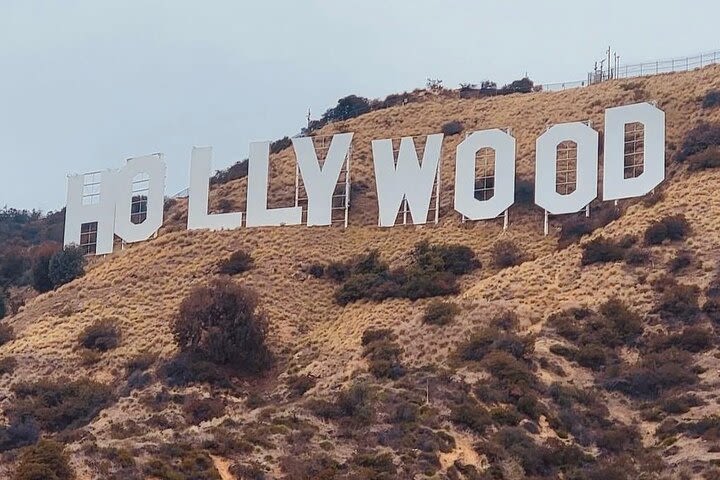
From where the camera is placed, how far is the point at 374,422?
1810 inches

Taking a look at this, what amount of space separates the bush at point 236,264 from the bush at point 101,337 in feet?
18.5

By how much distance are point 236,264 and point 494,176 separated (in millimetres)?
11221

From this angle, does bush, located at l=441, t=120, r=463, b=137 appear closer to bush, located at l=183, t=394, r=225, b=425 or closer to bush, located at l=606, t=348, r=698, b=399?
bush, located at l=606, t=348, r=698, b=399

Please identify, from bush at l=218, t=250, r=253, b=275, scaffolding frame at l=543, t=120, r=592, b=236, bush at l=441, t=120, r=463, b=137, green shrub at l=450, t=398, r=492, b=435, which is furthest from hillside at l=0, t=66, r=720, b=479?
scaffolding frame at l=543, t=120, r=592, b=236

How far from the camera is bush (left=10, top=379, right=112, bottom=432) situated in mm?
52469

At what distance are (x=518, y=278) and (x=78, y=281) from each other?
2014cm

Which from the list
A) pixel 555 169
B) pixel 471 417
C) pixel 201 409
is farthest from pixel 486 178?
pixel 471 417

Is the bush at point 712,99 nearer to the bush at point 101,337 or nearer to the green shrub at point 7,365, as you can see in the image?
the bush at point 101,337

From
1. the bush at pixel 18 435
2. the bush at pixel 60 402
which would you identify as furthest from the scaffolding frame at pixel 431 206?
the bush at pixel 18 435

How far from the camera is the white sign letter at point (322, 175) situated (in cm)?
→ 6606

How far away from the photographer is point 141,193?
6931cm

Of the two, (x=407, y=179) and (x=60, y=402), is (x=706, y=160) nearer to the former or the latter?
(x=407, y=179)

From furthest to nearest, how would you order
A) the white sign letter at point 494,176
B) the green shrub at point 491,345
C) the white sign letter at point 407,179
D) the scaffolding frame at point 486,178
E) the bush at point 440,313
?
the scaffolding frame at point 486,178 < the white sign letter at point 407,179 < the white sign letter at point 494,176 < the bush at point 440,313 < the green shrub at point 491,345

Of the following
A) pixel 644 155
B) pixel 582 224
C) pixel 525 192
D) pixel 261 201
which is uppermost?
pixel 644 155
